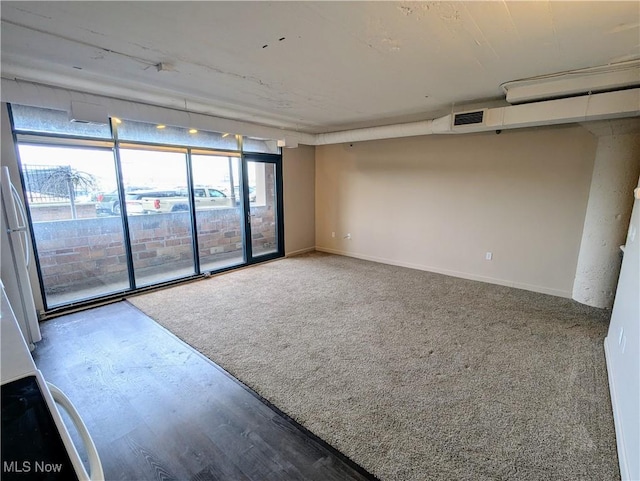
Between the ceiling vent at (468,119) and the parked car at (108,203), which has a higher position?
the ceiling vent at (468,119)

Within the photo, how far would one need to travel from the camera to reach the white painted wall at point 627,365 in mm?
1503

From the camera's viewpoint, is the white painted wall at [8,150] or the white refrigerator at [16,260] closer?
the white refrigerator at [16,260]

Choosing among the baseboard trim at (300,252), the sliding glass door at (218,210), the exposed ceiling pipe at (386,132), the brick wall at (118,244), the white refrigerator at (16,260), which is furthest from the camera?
the baseboard trim at (300,252)

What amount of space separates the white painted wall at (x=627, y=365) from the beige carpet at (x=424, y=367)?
0.10 m

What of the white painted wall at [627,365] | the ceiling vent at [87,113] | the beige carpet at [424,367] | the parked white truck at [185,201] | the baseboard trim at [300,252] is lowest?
the beige carpet at [424,367]

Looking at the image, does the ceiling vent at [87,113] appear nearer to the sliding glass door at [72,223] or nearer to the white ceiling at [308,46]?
the white ceiling at [308,46]

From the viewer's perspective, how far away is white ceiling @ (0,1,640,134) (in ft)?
5.47

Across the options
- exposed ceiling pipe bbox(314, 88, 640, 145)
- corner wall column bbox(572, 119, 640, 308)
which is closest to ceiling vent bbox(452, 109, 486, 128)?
exposed ceiling pipe bbox(314, 88, 640, 145)

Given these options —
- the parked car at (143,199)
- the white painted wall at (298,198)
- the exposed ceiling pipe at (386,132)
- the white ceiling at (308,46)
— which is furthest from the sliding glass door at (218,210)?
the exposed ceiling pipe at (386,132)

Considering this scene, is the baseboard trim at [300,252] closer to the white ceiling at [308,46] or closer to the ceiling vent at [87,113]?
the white ceiling at [308,46]

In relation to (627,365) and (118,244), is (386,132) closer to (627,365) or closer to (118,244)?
(627,365)

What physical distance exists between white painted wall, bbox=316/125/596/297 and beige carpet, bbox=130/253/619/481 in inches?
22.6

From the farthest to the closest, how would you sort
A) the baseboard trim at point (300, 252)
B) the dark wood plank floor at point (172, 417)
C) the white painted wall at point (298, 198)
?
the baseboard trim at point (300, 252) < the white painted wall at point (298, 198) < the dark wood plank floor at point (172, 417)

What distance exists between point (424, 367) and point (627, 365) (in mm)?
1255
